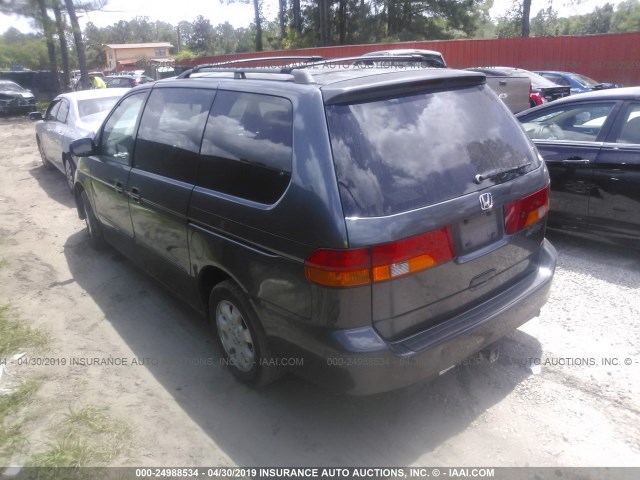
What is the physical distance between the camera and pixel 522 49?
22484 millimetres

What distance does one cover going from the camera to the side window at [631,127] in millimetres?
4688

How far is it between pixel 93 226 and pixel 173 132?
2.45 metres

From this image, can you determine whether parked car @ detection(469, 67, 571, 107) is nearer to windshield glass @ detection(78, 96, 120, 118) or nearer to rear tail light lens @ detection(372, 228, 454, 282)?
windshield glass @ detection(78, 96, 120, 118)

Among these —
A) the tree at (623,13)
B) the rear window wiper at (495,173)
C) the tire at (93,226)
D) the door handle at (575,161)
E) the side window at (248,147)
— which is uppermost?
the tree at (623,13)

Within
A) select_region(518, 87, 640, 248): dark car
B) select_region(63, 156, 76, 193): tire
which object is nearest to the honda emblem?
select_region(518, 87, 640, 248): dark car

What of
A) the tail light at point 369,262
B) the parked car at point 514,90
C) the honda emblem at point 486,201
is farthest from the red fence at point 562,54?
the tail light at point 369,262

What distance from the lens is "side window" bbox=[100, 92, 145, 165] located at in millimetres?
4331

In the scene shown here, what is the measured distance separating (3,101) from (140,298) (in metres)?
21.5

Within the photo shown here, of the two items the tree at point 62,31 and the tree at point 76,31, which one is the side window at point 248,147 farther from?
the tree at point 62,31

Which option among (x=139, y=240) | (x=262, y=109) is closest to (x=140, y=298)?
(x=139, y=240)

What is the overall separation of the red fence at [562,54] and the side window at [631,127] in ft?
60.5

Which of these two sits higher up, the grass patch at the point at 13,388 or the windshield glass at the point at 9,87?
the windshield glass at the point at 9,87

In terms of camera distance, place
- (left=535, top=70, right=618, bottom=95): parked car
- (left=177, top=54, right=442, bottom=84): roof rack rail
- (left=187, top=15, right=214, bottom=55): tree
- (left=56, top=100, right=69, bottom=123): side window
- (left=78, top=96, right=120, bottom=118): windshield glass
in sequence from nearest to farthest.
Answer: (left=177, top=54, right=442, bottom=84): roof rack rail → (left=78, top=96, right=120, bottom=118): windshield glass → (left=56, top=100, right=69, bottom=123): side window → (left=535, top=70, right=618, bottom=95): parked car → (left=187, top=15, right=214, bottom=55): tree

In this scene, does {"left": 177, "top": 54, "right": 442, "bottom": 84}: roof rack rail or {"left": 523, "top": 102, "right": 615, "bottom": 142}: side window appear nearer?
{"left": 177, "top": 54, "right": 442, "bottom": 84}: roof rack rail
